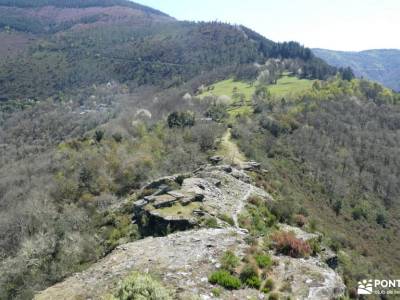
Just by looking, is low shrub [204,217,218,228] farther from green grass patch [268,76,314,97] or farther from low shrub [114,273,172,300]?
green grass patch [268,76,314,97]

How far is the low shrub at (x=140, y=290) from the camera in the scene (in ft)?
43.0

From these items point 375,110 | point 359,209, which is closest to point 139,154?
point 359,209

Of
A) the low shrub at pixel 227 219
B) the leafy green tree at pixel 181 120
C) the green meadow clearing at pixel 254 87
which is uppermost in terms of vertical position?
the green meadow clearing at pixel 254 87

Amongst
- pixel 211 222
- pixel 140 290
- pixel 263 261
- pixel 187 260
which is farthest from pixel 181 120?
pixel 140 290

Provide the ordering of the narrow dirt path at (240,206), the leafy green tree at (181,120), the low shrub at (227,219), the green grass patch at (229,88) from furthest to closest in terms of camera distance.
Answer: the green grass patch at (229,88) < the leafy green tree at (181,120) < the narrow dirt path at (240,206) < the low shrub at (227,219)

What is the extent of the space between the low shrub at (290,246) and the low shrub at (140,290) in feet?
23.5

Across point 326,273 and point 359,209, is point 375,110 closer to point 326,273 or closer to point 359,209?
point 359,209

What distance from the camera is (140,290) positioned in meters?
13.2

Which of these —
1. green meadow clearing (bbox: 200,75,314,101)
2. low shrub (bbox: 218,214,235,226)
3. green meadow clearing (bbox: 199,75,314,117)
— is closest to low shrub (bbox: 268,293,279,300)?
low shrub (bbox: 218,214,235,226)

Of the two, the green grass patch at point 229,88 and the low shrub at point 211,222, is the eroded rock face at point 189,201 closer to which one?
the low shrub at point 211,222

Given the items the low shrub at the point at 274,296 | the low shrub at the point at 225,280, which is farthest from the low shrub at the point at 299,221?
the low shrub at the point at 274,296

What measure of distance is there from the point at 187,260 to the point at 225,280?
246 cm

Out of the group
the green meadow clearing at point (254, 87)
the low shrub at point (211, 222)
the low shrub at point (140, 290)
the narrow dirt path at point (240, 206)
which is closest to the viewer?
the low shrub at point (140, 290)

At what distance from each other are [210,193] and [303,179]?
43.0 metres
